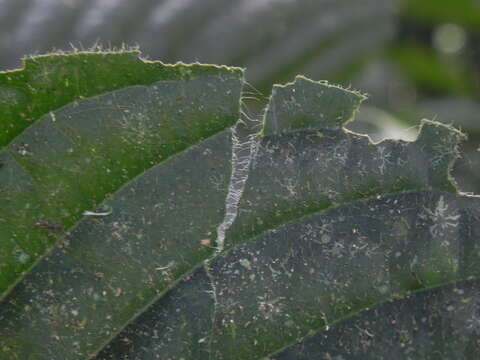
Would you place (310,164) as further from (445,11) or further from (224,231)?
(445,11)

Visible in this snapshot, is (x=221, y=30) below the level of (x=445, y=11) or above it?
above

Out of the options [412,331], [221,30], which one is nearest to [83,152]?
[412,331]

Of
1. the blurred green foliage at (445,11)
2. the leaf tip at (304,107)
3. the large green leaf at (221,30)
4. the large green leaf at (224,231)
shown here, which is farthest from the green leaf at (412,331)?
the blurred green foliage at (445,11)

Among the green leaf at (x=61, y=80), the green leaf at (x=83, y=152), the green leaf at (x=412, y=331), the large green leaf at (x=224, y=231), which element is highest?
the green leaf at (x=61, y=80)

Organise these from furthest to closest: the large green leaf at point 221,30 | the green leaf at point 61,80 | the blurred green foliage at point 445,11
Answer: the blurred green foliage at point 445,11 → the large green leaf at point 221,30 → the green leaf at point 61,80

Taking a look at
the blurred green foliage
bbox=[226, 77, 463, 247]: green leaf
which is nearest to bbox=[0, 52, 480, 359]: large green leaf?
bbox=[226, 77, 463, 247]: green leaf

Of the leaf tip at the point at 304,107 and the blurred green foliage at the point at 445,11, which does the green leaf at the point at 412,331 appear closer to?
the leaf tip at the point at 304,107

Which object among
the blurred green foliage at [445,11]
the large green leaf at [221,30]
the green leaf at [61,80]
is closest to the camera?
the green leaf at [61,80]

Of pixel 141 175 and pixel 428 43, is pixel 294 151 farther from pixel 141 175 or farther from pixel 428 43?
pixel 428 43

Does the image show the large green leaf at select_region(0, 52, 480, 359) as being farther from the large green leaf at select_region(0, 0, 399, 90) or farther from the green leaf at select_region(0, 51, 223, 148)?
the large green leaf at select_region(0, 0, 399, 90)

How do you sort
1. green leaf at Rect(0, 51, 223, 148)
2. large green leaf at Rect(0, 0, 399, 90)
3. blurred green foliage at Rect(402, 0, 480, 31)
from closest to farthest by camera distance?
green leaf at Rect(0, 51, 223, 148) → large green leaf at Rect(0, 0, 399, 90) → blurred green foliage at Rect(402, 0, 480, 31)
